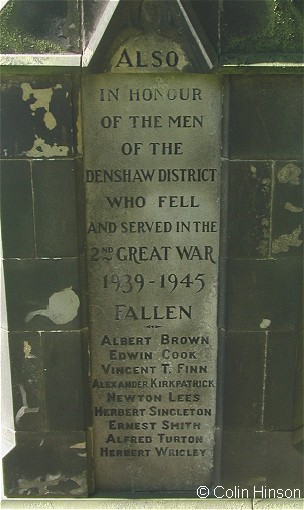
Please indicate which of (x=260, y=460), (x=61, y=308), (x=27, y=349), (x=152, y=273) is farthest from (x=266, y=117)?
(x=260, y=460)

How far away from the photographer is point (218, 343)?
13.7 ft

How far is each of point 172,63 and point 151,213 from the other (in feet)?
3.21

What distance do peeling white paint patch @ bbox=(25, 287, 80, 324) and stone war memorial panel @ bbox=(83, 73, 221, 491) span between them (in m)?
0.18

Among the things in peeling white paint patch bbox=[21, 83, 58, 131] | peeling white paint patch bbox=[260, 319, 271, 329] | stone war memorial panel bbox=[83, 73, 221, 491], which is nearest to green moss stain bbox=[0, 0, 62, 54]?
peeling white paint patch bbox=[21, 83, 58, 131]

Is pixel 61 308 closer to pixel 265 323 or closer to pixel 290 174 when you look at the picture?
pixel 265 323

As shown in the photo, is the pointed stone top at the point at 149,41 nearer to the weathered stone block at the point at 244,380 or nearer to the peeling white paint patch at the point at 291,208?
the peeling white paint patch at the point at 291,208

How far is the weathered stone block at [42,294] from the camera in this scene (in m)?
3.96

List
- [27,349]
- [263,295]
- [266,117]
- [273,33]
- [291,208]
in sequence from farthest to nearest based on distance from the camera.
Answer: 1. [27,349]
2. [263,295]
3. [291,208]
4. [266,117]
5. [273,33]

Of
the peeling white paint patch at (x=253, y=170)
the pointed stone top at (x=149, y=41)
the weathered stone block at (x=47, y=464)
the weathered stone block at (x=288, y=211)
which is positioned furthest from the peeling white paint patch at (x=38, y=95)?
the weathered stone block at (x=47, y=464)

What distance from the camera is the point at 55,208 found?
12.7ft

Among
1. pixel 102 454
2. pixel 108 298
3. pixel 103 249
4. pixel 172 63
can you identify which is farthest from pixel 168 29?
pixel 102 454

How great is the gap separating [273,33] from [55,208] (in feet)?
5.75

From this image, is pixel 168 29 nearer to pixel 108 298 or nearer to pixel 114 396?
pixel 108 298
